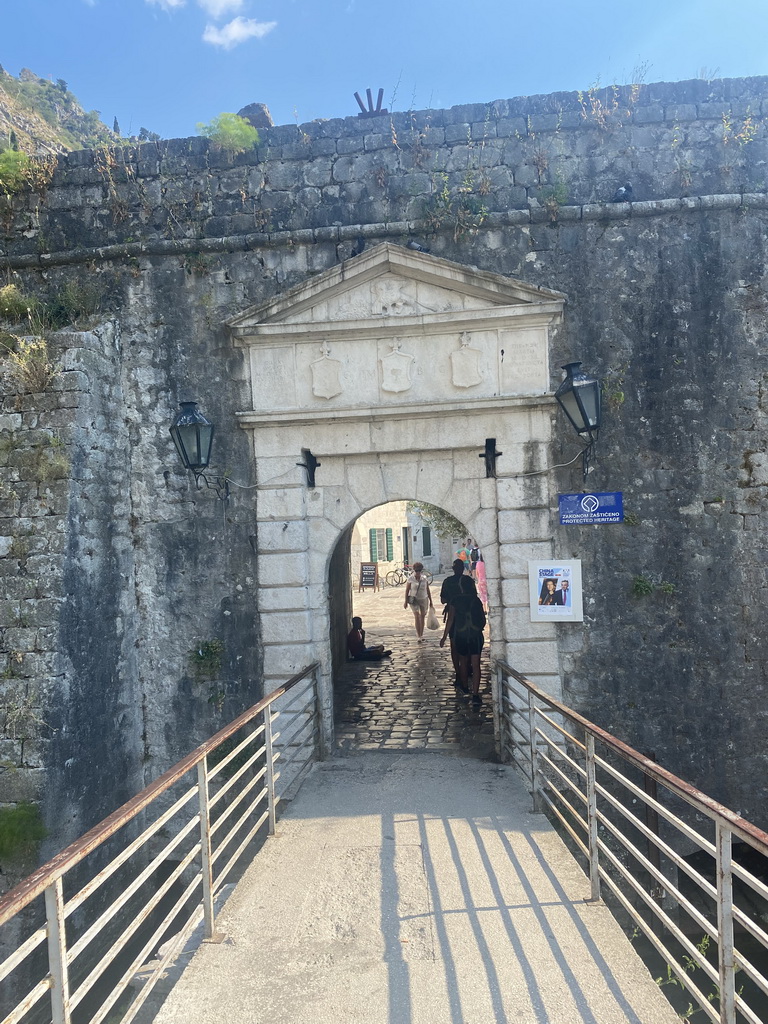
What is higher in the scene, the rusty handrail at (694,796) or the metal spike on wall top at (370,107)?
the metal spike on wall top at (370,107)

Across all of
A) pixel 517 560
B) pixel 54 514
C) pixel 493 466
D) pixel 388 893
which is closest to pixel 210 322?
pixel 54 514

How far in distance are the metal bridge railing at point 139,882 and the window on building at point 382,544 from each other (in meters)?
22.3

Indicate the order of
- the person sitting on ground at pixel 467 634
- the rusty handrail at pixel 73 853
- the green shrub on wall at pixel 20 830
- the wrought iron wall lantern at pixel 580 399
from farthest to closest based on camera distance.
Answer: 1. the person sitting on ground at pixel 467 634
2. the wrought iron wall lantern at pixel 580 399
3. the green shrub on wall at pixel 20 830
4. the rusty handrail at pixel 73 853

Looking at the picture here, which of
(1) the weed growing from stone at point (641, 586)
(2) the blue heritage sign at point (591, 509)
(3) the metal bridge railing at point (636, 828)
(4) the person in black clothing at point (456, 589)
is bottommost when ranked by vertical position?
(3) the metal bridge railing at point (636, 828)

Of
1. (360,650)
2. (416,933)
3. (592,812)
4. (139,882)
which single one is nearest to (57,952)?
(139,882)

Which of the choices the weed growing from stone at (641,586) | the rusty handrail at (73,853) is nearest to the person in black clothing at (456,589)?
the weed growing from stone at (641,586)

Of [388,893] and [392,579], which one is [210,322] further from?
[392,579]

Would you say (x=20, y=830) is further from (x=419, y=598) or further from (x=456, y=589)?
(x=419, y=598)

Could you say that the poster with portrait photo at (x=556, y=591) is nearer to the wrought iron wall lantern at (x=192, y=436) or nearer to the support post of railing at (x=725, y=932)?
the wrought iron wall lantern at (x=192, y=436)

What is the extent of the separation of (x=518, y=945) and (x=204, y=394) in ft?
15.3

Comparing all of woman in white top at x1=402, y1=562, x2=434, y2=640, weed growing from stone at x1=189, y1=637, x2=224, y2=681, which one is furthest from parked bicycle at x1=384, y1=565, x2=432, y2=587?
weed growing from stone at x1=189, y1=637, x2=224, y2=681

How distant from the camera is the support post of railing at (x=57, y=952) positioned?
6.59ft

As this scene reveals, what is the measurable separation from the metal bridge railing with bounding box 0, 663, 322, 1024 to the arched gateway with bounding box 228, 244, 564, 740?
0.81m

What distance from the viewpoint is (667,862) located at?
529cm
